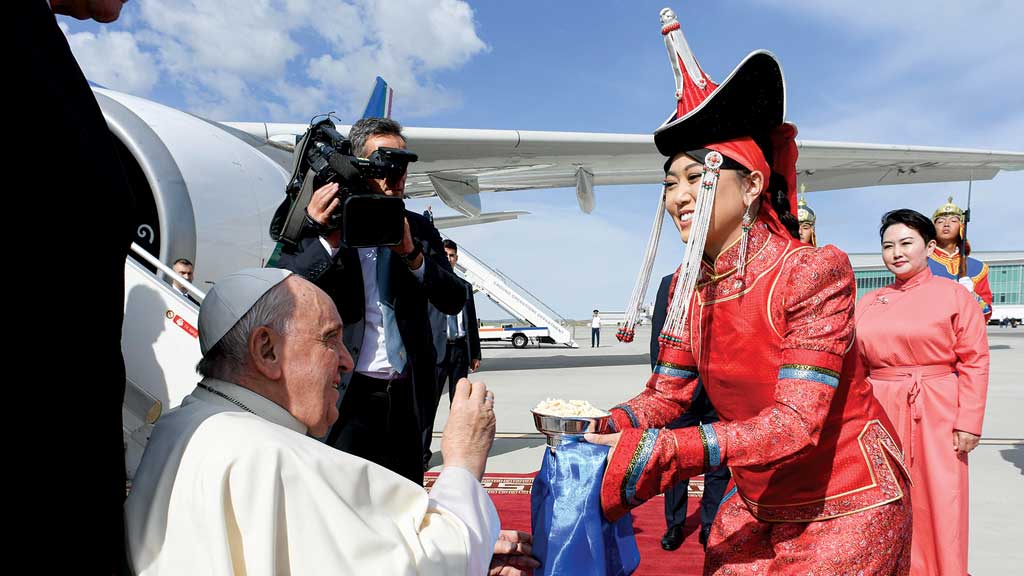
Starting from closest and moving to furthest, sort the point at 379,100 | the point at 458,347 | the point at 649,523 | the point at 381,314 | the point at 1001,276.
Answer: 1. the point at 381,314
2. the point at 649,523
3. the point at 458,347
4. the point at 379,100
5. the point at 1001,276

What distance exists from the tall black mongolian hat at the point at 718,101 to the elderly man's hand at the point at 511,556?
99 centimetres

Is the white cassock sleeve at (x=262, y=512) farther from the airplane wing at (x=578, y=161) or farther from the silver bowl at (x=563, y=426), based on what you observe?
the airplane wing at (x=578, y=161)

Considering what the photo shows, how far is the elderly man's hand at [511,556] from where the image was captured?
1.54 metres

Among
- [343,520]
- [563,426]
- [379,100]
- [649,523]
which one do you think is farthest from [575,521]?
[379,100]

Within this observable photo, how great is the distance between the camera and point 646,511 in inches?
182

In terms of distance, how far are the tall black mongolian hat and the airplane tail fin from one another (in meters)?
6.78

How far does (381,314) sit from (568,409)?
1.19 metres

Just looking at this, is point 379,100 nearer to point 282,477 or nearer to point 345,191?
point 345,191

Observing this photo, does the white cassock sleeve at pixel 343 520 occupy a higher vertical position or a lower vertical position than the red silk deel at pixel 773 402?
lower

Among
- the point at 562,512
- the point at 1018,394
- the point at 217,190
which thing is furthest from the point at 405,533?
the point at 1018,394

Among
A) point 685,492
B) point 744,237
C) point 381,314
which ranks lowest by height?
point 685,492

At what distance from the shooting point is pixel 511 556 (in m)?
1.56

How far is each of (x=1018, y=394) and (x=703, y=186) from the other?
1051 cm

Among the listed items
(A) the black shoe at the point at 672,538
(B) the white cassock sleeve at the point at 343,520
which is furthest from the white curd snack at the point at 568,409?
(A) the black shoe at the point at 672,538
